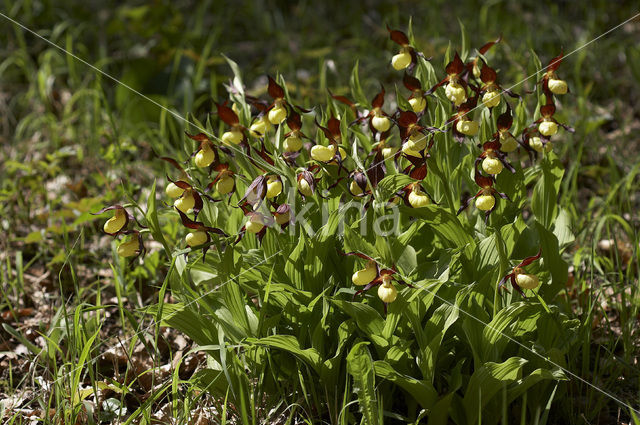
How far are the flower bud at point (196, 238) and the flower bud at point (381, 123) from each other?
512 millimetres

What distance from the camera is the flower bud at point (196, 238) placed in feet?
4.37

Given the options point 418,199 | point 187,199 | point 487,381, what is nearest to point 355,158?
point 418,199

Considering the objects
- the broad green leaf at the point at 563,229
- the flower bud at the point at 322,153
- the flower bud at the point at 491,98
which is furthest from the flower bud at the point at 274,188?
the broad green leaf at the point at 563,229

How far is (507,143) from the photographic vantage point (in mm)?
1519

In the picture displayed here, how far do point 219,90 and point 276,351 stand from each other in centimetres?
242

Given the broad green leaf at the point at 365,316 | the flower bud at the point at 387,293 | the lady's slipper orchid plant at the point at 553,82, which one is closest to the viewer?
the flower bud at the point at 387,293

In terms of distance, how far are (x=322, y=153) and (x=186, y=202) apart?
0.33 meters

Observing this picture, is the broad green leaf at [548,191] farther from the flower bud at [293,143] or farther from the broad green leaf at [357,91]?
the flower bud at [293,143]

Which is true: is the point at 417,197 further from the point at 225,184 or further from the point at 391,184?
the point at 225,184

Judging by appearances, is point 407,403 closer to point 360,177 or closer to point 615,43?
point 360,177

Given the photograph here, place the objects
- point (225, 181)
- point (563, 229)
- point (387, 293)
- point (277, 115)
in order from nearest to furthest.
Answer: point (387, 293), point (225, 181), point (277, 115), point (563, 229)

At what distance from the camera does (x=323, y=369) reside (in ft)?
4.88

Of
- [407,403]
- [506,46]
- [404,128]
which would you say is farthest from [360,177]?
[506,46]

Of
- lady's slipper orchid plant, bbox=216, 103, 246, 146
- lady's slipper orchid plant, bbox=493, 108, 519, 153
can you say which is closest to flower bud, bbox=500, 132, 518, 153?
lady's slipper orchid plant, bbox=493, 108, 519, 153
